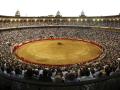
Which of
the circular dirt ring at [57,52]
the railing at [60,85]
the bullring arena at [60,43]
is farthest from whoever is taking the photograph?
the circular dirt ring at [57,52]

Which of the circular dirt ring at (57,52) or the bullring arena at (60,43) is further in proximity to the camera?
the circular dirt ring at (57,52)

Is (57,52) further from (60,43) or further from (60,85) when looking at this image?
(60,85)

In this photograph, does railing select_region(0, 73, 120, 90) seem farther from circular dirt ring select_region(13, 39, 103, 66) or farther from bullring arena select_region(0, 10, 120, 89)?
circular dirt ring select_region(13, 39, 103, 66)

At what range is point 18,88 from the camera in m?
14.8

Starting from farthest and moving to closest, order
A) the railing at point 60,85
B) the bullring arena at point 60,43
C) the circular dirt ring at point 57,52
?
1. the circular dirt ring at point 57,52
2. the bullring arena at point 60,43
3. the railing at point 60,85

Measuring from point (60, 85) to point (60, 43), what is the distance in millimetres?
40173

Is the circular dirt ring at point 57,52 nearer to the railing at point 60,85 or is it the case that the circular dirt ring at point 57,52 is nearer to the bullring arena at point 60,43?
the bullring arena at point 60,43

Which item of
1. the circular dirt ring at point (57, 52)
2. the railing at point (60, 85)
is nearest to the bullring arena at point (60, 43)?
the circular dirt ring at point (57, 52)

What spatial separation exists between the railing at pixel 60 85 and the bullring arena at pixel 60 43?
2.21 m

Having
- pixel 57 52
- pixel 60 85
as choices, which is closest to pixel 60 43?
pixel 57 52

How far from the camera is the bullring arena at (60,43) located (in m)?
32.6

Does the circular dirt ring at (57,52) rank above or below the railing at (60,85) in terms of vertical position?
below

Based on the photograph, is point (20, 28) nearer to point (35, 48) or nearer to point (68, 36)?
point (68, 36)

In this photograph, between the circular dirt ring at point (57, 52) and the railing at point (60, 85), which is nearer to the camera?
the railing at point (60, 85)
